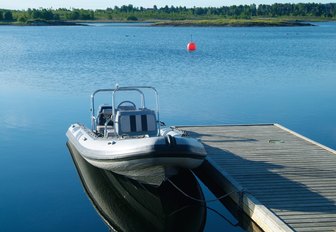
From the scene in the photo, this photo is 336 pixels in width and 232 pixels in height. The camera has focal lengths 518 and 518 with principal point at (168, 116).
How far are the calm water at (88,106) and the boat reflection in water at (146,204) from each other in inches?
7.8

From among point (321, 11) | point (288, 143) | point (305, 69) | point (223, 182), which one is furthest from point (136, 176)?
point (321, 11)

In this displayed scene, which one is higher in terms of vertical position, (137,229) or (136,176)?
(136,176)

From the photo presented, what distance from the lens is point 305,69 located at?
26375mm

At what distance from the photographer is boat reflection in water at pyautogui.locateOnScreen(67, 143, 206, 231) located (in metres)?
7.52

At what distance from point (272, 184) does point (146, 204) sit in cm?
196

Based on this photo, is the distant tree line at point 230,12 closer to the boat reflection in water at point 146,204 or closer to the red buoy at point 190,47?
the red buoy at point 190,47

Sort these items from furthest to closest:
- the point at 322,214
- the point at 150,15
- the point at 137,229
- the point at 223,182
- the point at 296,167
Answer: the point at 150,15 < the point at 296,167 < the point at 223,182 < the point at 137,229 < the point at 322,214

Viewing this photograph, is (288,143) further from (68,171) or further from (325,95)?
Answer: (325,95)

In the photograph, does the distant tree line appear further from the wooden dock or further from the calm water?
the wooden dock

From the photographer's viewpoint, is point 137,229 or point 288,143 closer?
point 137,229

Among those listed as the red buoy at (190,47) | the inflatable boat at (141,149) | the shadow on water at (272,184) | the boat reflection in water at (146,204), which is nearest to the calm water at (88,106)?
the boat reflection in water at (146,204)

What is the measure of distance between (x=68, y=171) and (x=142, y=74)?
1338 centimetres

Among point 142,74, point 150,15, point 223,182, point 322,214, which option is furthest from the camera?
point 150,15

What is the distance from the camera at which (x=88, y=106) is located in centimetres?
1641
